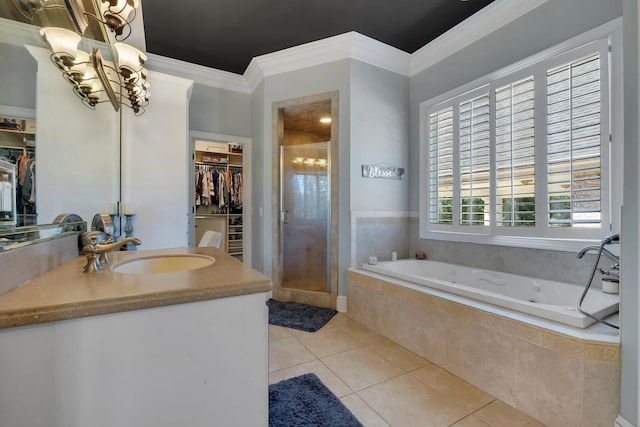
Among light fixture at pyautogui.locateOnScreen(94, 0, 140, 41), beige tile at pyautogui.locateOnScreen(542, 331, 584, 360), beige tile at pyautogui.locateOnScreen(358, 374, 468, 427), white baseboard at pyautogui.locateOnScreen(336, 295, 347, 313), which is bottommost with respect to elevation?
beige tile at pyautogui.locateOnScreen(358, 374, 468, 427)

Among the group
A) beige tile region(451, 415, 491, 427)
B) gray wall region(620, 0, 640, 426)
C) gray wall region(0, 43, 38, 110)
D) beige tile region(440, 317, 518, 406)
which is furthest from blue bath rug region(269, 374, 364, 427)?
gray wall region(0, 43, 38, 110)

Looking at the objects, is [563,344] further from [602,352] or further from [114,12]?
[114,12]

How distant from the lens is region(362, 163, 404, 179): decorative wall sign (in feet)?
9.92

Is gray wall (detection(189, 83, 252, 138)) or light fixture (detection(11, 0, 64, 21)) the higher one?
gray wall (detection(189, 83, 252, 138))

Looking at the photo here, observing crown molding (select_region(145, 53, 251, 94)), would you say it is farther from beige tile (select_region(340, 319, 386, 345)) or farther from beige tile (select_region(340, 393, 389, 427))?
beige tile (select_region(340, 393, 389, 427))

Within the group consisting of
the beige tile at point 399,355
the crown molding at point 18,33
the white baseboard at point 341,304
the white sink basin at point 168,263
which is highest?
the crown molding at point 18,33

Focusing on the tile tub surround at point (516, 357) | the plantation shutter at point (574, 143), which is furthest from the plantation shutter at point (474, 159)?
the tile tub surround at point (516, 357)

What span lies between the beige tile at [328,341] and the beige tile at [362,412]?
507mm

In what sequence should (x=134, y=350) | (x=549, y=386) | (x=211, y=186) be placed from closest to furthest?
1. (x=134, y=350)
2. (x=549, y=386)
3. (x=211, y=186)

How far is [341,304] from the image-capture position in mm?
2965

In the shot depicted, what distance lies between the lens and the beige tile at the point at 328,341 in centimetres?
214

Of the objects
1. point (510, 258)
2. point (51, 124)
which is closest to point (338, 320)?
point (510, 258)

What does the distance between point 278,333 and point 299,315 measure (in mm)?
441

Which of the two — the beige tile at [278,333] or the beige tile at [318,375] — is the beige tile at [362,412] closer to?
the beige tile at [318,375]
